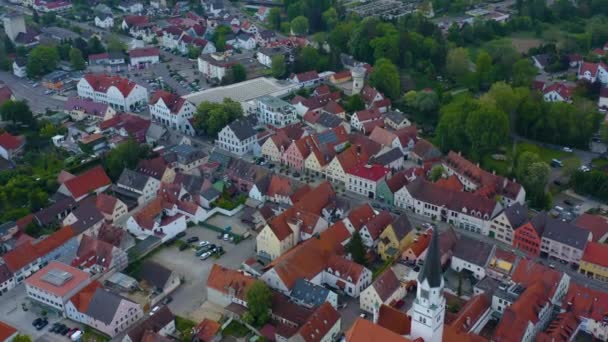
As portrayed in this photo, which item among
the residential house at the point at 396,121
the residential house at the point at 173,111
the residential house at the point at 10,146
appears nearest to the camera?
the residential house at the point at 10,146

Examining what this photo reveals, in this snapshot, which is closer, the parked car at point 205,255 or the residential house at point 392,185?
the parked car at point 205,255

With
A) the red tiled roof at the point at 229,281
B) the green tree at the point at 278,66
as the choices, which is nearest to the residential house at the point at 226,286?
the red tiled roof at the point at 229,281

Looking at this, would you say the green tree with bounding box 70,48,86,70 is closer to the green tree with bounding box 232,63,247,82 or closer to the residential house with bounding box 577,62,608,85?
the green tree with bounding box 232,63,247,82

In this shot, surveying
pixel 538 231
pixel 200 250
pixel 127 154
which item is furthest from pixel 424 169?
pixel 127 154

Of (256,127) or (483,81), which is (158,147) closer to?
(256,127)

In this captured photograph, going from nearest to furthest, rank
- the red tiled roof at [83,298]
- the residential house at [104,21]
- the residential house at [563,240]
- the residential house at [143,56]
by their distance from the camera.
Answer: the red tiled roof at [83,298] < the residential house at [563,240] < the residential house at [143,56] < the residential house at [104,21]

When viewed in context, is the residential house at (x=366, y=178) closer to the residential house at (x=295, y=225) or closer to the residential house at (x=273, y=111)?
the residential house at (x=295, y=225)
